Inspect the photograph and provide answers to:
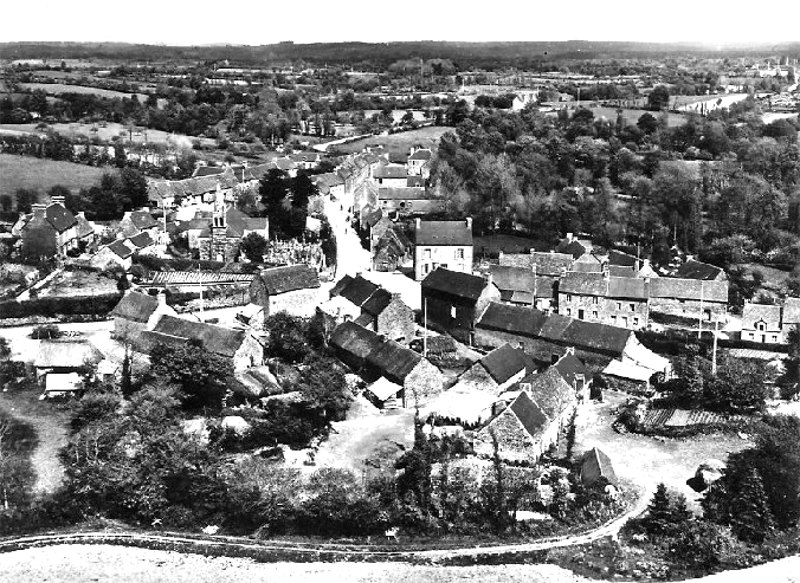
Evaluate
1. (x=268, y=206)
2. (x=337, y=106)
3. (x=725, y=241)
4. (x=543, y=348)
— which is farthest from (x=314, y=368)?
(x=337, y=106)

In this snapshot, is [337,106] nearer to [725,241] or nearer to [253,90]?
Answer: [253,90]

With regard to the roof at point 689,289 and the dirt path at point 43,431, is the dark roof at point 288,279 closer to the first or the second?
the dirt path at point 43,431

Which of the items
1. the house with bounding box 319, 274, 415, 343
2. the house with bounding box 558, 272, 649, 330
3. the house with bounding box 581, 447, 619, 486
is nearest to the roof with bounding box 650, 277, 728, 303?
the house with bounding box 558, 272, 649, 330

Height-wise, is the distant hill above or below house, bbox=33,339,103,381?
above

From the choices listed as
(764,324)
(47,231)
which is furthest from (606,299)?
(47,231)

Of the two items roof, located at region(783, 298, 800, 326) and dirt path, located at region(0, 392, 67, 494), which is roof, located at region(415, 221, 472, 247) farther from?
dirt path, located at region(0, 392, 67, 494)

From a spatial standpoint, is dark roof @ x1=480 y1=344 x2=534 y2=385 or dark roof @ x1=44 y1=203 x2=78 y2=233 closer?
dark roof @ x1=480 y1=344 x2=534 y2=385

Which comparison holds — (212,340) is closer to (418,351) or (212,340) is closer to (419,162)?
(418,351)
